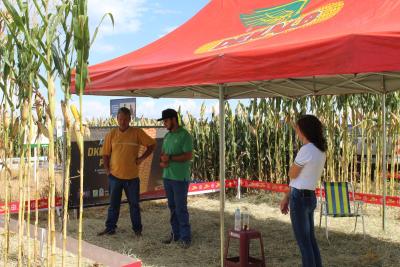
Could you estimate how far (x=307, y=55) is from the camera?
3646 mm

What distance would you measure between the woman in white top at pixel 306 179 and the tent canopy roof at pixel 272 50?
48 cm

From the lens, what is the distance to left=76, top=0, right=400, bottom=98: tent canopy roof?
343cm

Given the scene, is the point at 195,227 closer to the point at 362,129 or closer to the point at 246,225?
the point at 246,225

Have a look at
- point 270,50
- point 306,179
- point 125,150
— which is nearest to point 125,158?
point 125,150

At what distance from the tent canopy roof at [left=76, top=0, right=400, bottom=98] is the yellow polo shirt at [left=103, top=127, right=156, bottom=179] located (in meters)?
0.98

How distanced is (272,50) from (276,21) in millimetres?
1331

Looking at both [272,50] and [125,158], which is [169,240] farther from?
[272,50]

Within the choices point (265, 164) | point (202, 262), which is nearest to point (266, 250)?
point (202, 262)

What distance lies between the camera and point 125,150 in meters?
6.38

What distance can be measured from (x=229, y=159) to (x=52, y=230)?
25.1ft

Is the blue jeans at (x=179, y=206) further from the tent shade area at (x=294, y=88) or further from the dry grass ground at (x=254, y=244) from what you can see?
the tent shade area at (x=294, y=88)

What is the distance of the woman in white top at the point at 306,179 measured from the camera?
4.18 m

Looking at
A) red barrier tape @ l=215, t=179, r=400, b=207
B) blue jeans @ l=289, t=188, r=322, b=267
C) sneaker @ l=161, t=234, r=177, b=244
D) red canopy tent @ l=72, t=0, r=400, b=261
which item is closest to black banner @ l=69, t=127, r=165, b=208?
red canopy tent @ l=72, t=0, r=400, b=261

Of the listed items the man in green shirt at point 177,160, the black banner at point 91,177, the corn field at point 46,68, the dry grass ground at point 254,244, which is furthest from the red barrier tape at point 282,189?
the corn field at point 46,68
